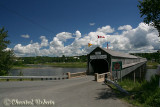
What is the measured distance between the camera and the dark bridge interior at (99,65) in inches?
837

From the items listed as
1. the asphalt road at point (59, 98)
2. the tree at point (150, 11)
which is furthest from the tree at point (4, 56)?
the tree at point (150, 11)

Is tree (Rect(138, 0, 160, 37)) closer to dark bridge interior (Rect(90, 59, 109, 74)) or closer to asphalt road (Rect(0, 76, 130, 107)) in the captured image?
asphalt road (Rect(0, 76, 130, 107))

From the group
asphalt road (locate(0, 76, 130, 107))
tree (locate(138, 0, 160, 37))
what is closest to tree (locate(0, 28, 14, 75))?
asphalt road (locate(0, 76, 130, 107))

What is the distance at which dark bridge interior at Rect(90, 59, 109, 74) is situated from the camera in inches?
837

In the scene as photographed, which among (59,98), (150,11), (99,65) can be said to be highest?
(150,11)

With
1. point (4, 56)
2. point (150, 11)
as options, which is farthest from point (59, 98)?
point (4, 56)

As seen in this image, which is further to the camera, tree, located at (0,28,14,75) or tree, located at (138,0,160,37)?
tree, located at (0,28,14,75)

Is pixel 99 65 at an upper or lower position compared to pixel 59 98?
upper

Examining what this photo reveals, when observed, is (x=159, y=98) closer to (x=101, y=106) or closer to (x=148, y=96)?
(x=148, y=96)

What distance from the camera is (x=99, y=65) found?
2367 cm

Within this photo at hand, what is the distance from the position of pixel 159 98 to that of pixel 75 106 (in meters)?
3.99

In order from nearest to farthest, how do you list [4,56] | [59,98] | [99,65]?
1. [59,98]
2. [4,56]
3. [99,65]

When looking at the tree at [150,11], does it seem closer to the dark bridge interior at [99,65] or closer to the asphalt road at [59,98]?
the asphalt road at [59,98]

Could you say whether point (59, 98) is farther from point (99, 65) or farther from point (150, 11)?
Answer: point (99, 65)
